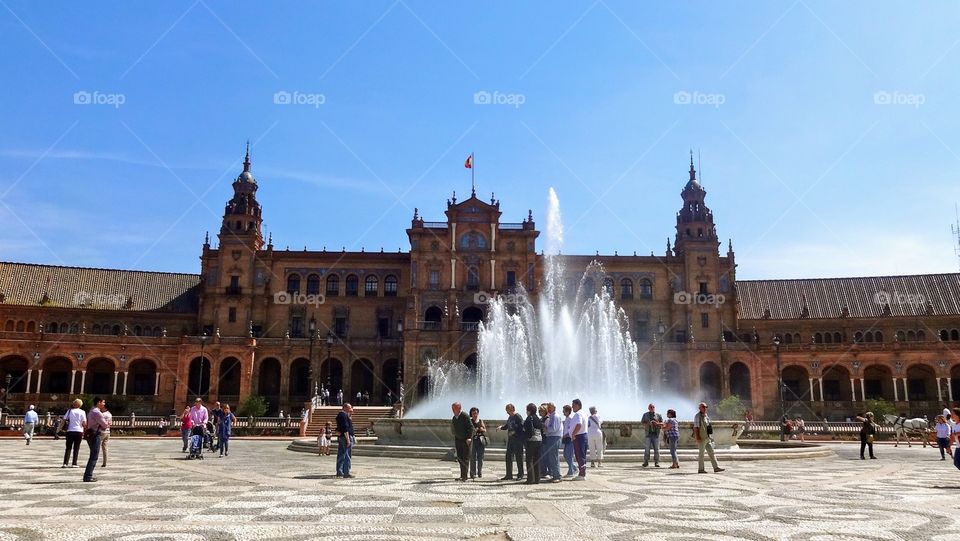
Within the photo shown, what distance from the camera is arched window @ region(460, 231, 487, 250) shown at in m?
68.2

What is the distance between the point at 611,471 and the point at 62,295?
68349mm

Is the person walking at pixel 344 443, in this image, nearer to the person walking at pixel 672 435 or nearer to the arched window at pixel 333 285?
the person walking at pixel 672 435

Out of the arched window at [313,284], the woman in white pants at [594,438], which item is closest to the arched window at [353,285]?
the arched window at [313,284]

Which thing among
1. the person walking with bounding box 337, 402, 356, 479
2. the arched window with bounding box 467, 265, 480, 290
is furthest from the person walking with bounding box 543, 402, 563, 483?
the arched window with bounding box 467, 265, 480, 290

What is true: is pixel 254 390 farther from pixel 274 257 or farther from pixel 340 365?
pixel 274 257

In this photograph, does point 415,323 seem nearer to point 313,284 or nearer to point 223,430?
point 313,284

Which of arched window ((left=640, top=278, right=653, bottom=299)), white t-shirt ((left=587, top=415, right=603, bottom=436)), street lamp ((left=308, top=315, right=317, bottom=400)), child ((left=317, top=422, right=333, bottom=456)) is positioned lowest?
child ((left=317, top=422, right=333, bottom=456))

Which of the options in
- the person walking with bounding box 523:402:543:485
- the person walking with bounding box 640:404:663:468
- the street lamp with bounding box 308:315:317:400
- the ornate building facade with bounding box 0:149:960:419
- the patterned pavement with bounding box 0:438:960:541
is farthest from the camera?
the ornate building facade with bounding box 0:149:960:419

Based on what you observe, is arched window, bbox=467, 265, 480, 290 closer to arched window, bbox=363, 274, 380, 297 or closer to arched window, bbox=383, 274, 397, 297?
arched window, bbox=383, 274, 397, 297

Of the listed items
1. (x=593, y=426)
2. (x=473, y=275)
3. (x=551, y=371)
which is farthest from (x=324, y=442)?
(x=473, y=275)

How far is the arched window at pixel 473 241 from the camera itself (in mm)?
68188

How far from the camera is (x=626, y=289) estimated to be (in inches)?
2842

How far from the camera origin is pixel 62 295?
71312mm

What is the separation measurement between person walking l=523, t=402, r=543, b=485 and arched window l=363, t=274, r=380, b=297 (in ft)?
184
